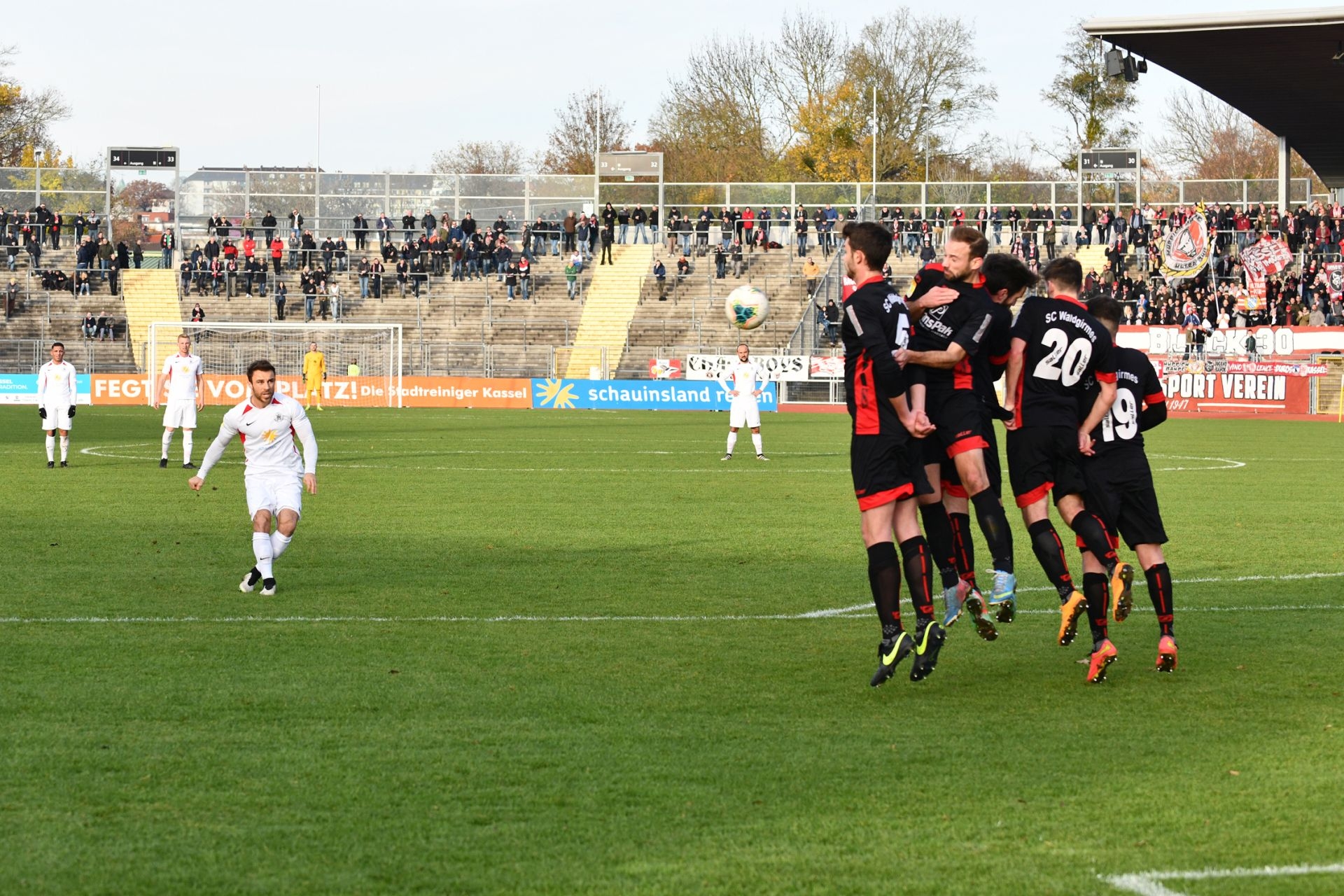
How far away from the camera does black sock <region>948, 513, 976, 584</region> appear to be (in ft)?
28.8

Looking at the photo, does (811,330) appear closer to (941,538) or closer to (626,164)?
(626,164)

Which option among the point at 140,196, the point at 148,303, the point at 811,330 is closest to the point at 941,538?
the point at 811,330

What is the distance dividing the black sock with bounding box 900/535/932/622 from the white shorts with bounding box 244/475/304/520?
17.3 ft

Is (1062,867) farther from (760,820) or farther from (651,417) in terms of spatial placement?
(651,417)

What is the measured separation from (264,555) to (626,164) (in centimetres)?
5648

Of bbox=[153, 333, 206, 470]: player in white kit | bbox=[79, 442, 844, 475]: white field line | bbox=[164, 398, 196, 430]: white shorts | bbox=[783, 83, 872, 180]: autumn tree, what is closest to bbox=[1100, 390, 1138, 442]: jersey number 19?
bbox=[79, 442, 844, 475]: white field line

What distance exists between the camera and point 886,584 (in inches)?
305

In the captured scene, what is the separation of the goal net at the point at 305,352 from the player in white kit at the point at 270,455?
37774 mm

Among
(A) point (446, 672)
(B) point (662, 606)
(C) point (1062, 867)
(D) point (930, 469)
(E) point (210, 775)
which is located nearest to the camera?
(C) point (1062, 867)

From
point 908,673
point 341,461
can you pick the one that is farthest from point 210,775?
point 341,461

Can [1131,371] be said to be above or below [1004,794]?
above

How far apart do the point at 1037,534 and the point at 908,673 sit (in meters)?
1.10

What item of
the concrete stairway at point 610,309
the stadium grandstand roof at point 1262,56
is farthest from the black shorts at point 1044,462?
the concrete stairway at point 610,309

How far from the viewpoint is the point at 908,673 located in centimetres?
820
